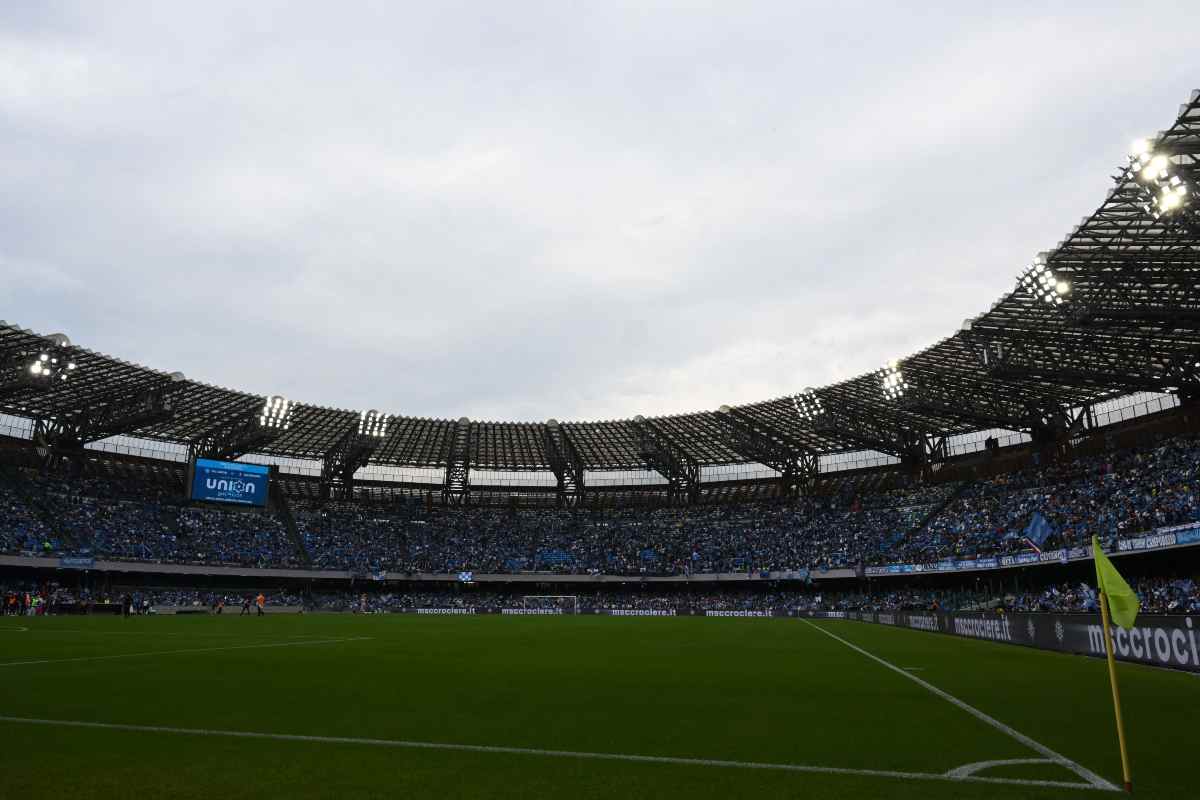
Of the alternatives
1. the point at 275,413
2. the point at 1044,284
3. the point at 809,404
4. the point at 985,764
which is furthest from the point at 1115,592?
the point at 275,413

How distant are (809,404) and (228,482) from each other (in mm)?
54016

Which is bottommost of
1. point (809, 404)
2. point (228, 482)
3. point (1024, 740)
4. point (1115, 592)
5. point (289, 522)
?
point (1024, 740)

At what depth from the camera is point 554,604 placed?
75.7 meters

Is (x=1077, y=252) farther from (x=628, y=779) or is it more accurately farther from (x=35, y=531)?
(x=35, y=531)

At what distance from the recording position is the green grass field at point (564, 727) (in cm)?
609

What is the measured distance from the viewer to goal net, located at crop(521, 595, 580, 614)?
7438 cm

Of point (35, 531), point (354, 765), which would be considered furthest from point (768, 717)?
point (35, 531)

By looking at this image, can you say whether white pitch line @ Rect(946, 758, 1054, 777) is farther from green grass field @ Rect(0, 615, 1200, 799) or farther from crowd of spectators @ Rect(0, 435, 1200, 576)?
crowd of spectators @ Rect(0, 435, 1200, 576)

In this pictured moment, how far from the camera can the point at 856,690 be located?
497 inches

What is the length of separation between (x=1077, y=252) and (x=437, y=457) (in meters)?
68.5

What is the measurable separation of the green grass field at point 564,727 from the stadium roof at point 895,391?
22.2 metres

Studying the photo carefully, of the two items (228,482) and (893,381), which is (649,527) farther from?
(228,482)

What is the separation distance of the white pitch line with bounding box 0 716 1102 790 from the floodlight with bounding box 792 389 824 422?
61.7 meters

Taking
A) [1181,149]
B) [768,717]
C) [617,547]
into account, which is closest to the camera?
[768,717]
